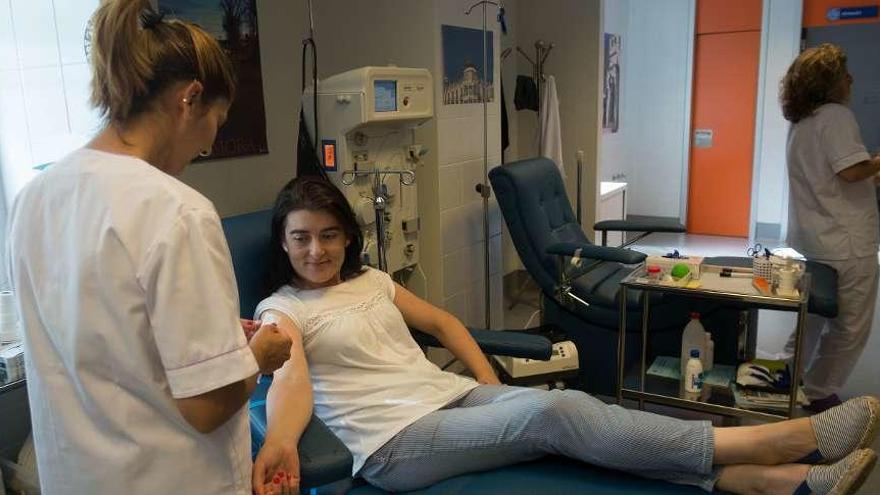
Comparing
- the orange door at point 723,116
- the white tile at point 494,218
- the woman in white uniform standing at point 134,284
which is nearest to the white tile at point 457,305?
the white tile at point 494,218

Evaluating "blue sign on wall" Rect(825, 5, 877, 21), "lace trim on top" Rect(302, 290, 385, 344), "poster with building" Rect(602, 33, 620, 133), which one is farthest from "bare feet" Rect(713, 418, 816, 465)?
"blue sign on wall" Rect(825, 5, 877, 21)

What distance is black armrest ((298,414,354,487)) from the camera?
4.61ft

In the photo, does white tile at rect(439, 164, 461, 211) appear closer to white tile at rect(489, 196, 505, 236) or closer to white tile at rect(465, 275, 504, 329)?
white tile at rect(489, 196, 505, 236)

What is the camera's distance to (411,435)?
167 centimetres

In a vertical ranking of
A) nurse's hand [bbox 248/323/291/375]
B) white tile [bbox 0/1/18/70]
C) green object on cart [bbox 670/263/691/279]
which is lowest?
green object on cart [bbox 670/263/691/279]

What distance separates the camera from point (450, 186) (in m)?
3.01

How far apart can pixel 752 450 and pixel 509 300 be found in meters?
2.73

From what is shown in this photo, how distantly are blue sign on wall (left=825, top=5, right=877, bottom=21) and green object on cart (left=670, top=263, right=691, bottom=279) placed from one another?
12.7 ft

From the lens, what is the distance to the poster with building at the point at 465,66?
2906 mm

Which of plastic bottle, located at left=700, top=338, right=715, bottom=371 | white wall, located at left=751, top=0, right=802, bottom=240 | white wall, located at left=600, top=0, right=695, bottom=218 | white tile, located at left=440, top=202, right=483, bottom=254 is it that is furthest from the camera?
white wall, located at left=600, top=0, right=695, bottom=218

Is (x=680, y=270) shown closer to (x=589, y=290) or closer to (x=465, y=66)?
(x=589, y=290)

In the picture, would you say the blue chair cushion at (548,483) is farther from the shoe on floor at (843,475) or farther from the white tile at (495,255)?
the white tile at (495,255)

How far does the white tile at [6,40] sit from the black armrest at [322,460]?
1.38 meters

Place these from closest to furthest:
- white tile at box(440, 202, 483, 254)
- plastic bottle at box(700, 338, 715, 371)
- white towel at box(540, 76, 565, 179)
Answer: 1. plastic bottle at box(700, 338, 715, 371)
2. white tile at box(440, 202, 483, 254)
3. white towel at box(540, 76, 565, 179)
